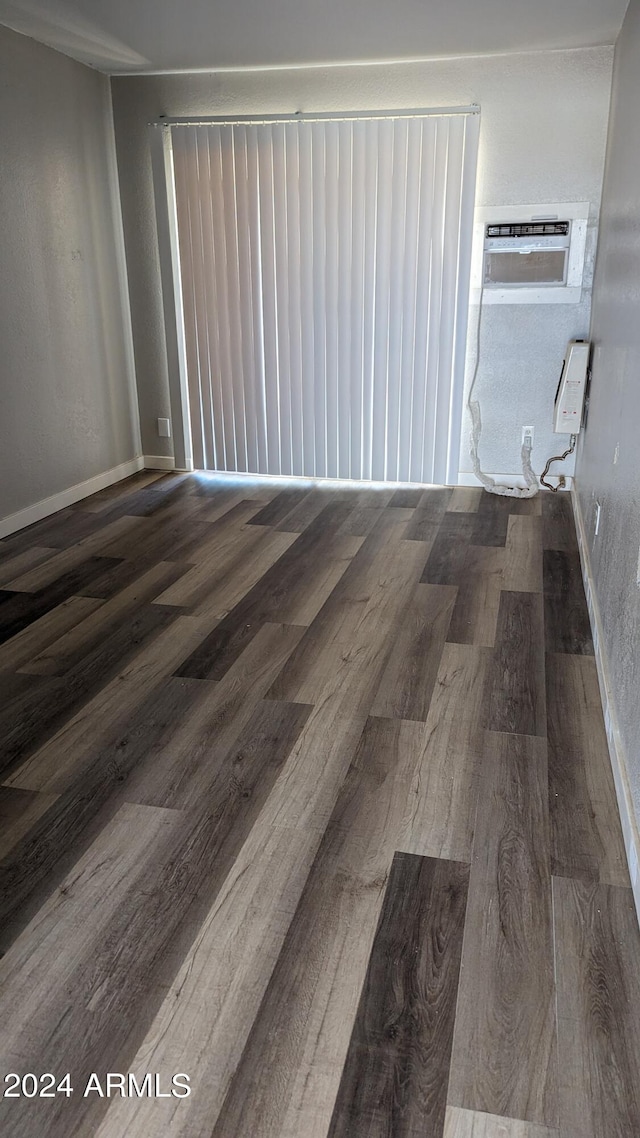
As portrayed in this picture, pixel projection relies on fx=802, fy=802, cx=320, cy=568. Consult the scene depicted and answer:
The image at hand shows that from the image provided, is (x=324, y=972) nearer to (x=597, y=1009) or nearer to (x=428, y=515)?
(x=597, y=1009)

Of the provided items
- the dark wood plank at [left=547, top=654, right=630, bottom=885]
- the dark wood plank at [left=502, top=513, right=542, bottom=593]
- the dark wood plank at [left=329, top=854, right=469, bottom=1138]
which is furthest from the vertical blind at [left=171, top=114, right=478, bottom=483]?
the dark wood plank at [left=329, top=854, right=469, bottom=1138]

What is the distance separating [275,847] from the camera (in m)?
1.88

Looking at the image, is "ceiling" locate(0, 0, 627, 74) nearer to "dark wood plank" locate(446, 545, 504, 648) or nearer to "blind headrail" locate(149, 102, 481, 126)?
"blind headrail" locate(149, 102, 481, 126)

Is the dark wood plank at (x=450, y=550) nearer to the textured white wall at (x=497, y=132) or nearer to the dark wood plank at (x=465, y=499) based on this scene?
the dark wood plank at (x=465, y=499)

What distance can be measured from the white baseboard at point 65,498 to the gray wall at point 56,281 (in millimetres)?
41

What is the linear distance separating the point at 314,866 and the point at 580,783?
2.51 ft

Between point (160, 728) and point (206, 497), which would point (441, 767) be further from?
point (206, 497)

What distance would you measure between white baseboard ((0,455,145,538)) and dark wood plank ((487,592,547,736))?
104 inches

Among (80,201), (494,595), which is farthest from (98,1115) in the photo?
(80,201)

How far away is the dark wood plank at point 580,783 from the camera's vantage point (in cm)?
183

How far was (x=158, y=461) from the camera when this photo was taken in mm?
5594

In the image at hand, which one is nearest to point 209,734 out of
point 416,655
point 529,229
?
point 416,655

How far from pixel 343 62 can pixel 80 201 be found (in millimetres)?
1694

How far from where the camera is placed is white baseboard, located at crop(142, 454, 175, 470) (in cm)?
557
